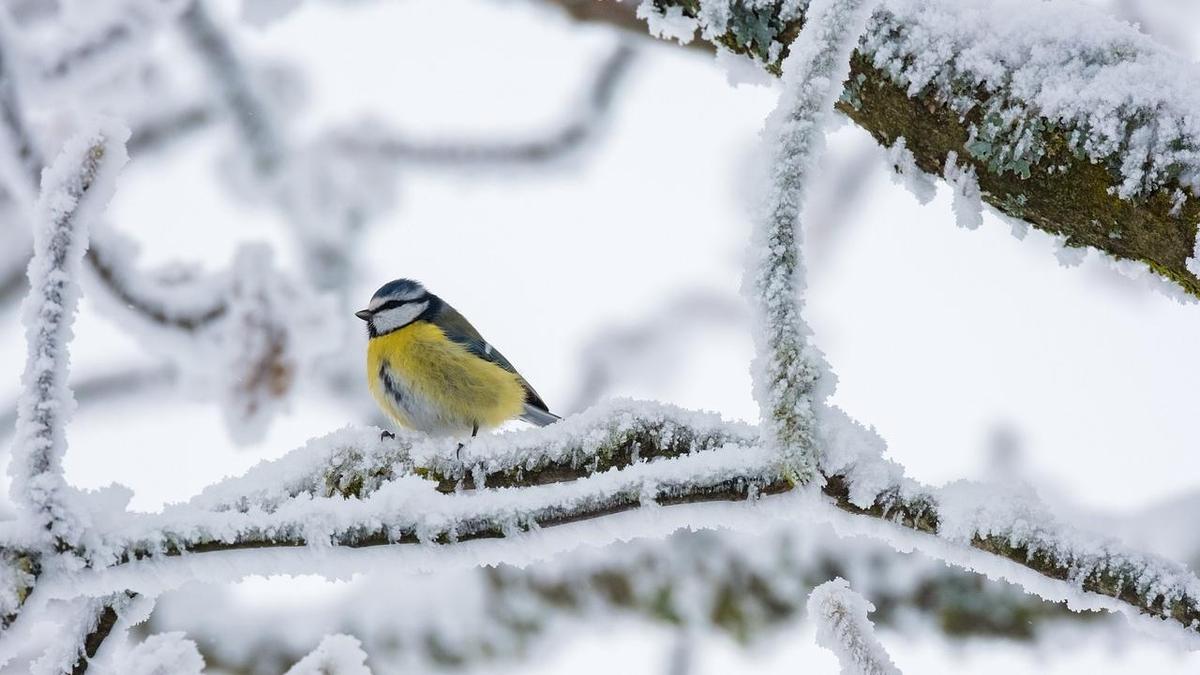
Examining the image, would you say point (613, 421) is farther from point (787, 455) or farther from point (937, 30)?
point (937, 30)

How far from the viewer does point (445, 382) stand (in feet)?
10.8

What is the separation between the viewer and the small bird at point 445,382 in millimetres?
Result: 3291

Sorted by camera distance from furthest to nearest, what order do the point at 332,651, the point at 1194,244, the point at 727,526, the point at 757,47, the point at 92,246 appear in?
the point at 92,246, the point at 757,47, the point at 1194,244, the point at 332,651, the point at 727,526

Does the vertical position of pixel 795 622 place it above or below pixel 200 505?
below

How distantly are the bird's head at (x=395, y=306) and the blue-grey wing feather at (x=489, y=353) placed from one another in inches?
4.3

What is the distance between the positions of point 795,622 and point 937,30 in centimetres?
167

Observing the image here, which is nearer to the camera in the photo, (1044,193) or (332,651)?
(332,651)

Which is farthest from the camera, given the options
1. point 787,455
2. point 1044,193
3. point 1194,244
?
point 1044,193

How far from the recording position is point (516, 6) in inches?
109

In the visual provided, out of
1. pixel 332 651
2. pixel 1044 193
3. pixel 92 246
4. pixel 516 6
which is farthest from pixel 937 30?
pixel 92 246

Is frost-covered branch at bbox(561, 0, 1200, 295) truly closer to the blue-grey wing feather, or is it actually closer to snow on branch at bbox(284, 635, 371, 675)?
snow on branch at bbox(284, 635, 371, 675)

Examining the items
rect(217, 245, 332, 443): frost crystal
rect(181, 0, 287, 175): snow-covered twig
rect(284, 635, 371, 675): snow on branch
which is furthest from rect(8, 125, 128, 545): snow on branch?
rect(181, 0, 287, 175): snow-covered twig

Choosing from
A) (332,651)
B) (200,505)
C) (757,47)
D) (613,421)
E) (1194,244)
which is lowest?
(332,651)

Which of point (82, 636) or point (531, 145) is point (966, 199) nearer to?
point (82, 636)
